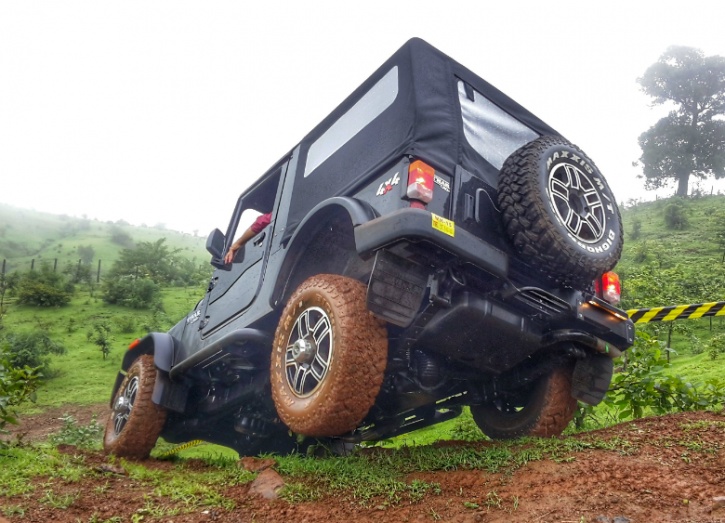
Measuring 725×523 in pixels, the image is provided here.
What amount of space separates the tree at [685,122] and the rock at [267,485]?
3623 centimetres

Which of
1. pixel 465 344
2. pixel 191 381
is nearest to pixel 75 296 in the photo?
pixel 191 381

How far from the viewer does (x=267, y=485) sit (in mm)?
3039

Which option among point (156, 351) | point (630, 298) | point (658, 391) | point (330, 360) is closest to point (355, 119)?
point (330, 360)

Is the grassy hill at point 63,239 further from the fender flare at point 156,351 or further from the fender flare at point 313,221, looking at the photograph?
the fender flare at point 313,221

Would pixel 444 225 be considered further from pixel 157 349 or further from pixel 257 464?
pixel 157 349

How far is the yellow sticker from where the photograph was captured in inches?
99.0

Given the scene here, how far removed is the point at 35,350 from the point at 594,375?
1795 centimetres

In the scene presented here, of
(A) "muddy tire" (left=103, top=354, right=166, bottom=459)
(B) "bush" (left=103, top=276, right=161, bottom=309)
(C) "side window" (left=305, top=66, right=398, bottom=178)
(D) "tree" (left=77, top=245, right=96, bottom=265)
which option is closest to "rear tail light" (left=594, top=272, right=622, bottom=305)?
(C) "side window" (left=305, top=66, right=398, bottom=178)

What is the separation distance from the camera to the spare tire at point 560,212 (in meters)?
2.68

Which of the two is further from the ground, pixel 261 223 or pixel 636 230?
pixel 636 230

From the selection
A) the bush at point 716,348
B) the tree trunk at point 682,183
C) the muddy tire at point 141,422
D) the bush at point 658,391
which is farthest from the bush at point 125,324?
the tree trunk at point 682,183

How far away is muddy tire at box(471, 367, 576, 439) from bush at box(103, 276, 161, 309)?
86.0 feet

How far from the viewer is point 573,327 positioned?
3094 millimetres

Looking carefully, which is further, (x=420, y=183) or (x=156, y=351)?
(x=156, y=351)
